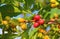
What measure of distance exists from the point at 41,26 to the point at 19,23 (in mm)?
93

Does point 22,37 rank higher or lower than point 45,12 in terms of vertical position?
lower

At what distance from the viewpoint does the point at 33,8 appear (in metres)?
0.99

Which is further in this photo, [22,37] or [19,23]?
[22,37]

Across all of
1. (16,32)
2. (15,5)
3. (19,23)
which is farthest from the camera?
(15,5)

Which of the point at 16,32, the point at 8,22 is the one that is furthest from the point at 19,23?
the point at 16,32

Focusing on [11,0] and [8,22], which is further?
[11,0]

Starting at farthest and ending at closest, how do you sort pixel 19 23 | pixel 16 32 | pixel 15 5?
pixel 15 5 < pixel 16 32 < pixel 19 23

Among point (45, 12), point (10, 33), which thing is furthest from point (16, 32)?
point (45, 12)

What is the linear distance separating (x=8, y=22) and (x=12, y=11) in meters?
0.29

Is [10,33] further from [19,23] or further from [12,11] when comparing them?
[19,23]

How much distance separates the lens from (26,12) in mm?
866

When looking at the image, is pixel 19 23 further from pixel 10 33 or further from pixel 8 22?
pixel 10 33

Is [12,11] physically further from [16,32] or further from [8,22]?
[8,22]

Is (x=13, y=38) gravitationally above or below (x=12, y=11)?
below
